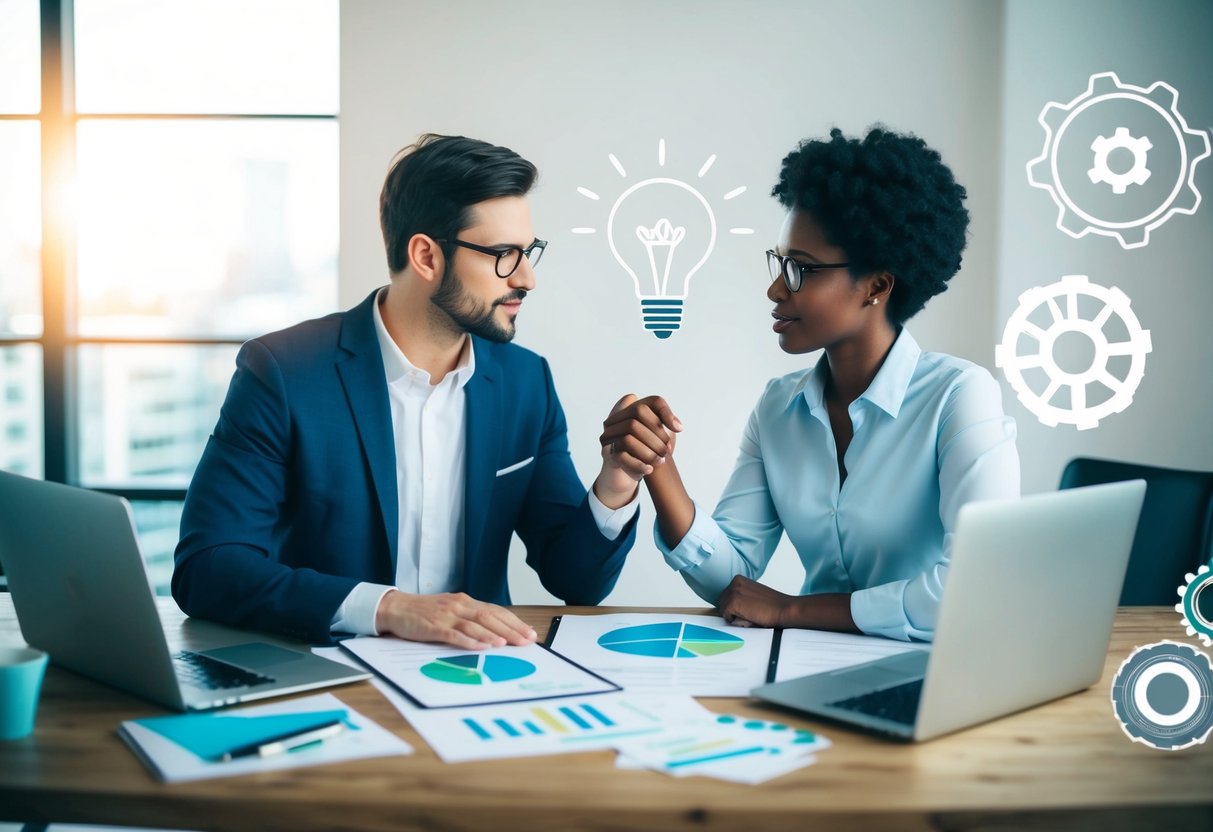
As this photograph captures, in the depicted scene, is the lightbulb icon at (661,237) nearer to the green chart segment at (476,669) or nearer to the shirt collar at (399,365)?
the shirt collar at (399,365)

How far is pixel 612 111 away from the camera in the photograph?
143 inches

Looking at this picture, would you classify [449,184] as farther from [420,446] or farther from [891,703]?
[891,703]

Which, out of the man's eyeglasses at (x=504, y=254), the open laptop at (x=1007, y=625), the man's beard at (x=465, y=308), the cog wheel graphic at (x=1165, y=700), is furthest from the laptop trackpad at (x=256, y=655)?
the cog wheel graphic at (x=1165, y=700)

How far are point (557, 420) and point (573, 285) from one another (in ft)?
5.22

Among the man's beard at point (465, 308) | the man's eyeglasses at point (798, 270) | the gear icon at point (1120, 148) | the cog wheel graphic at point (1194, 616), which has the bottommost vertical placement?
the cog wheel graphic at point (1194, 616)

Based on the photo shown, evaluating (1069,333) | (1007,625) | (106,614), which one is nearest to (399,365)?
(106,614)

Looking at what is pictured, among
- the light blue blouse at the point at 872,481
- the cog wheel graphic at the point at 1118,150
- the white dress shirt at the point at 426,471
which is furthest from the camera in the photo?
the cog wheel graphic at the point at 1118,150

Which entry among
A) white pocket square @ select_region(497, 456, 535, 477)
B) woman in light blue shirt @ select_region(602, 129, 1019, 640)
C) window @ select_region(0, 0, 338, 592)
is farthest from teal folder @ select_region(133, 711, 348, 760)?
window @ select_region(0, 0, 338, 592)

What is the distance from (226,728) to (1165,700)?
111 centimetres

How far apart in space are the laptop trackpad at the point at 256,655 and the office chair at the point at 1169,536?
1886 mm

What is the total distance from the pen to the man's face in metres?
1.10

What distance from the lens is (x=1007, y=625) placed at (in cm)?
114

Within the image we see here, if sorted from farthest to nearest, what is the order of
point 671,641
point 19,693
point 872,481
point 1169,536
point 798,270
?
point 1169,536 → point 798,270 → point 872,481 → point 671,641 → point 19,693

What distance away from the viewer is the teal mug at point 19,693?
1107mm
